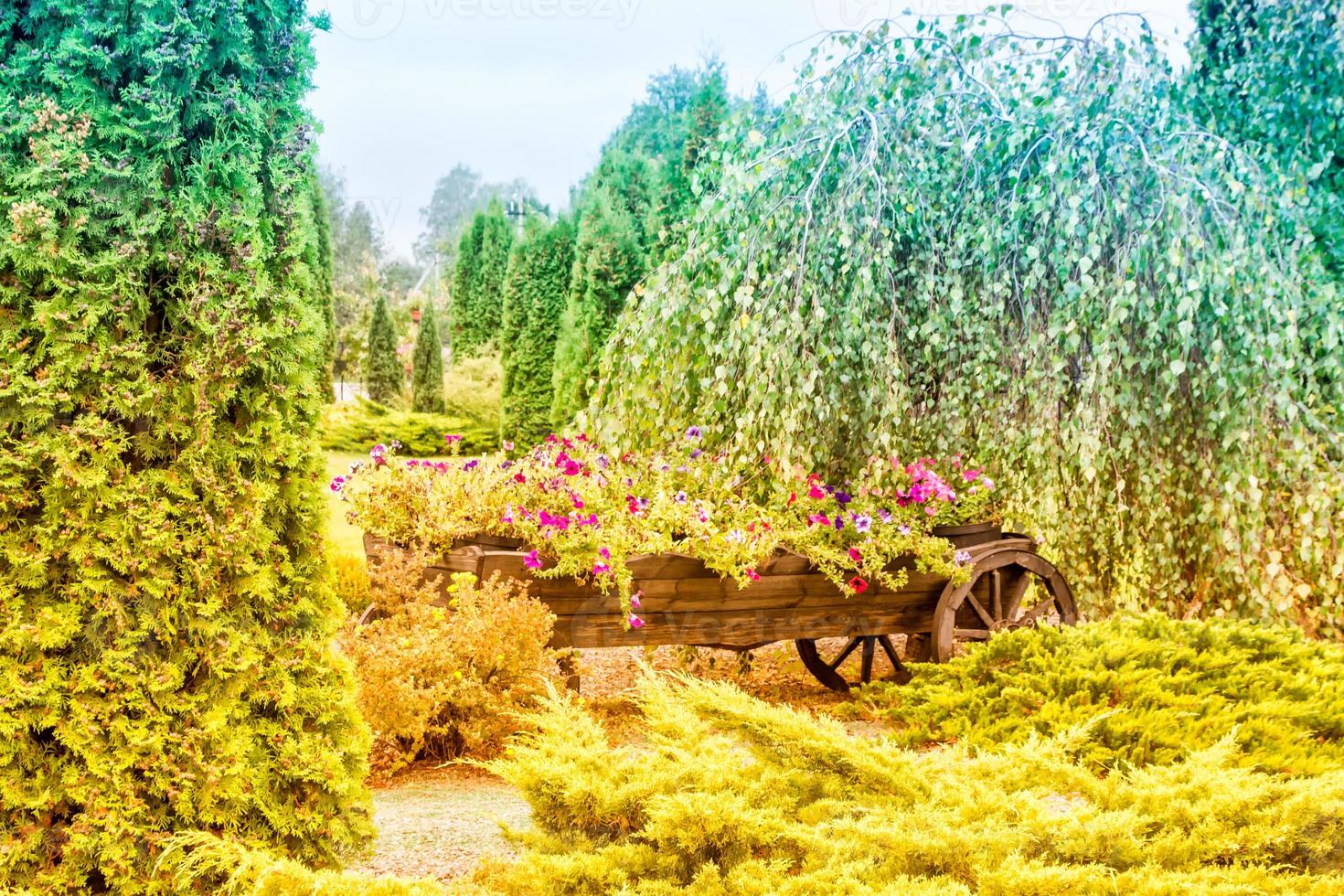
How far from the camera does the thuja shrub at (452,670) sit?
130 inches

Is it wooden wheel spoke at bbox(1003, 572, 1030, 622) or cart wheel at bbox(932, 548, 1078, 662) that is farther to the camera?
wooden wheel spoke at bbox(1003, 572, 1030, 622)

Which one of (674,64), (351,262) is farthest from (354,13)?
(351,262)

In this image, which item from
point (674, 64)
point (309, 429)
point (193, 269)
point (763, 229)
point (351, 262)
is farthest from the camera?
point (351, 262)

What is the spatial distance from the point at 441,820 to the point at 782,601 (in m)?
1.54

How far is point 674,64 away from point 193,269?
10.5m

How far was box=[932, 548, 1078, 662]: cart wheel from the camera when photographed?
4039 millimetres

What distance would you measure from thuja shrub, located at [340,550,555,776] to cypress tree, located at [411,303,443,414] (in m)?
11.0

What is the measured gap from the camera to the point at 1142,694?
329 centimetres

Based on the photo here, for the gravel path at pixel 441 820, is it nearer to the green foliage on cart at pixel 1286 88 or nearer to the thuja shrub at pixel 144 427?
the thuja shrub at pixel 144 427

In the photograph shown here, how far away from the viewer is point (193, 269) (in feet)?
6.41

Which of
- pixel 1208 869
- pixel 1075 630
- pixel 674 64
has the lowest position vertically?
pixel 1208 869

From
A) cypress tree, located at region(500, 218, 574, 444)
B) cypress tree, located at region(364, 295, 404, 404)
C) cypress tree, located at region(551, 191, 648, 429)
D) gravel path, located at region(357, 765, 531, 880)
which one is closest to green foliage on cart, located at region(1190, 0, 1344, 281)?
gravel path, located at region(357, 765, 531, 880)

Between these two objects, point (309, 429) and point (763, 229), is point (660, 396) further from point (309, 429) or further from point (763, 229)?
point (309, 429)

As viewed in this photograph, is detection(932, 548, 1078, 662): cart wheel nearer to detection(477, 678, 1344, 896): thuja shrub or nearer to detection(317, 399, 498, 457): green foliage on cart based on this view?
detection(477, 678, 1344, 896): thuja shrub
